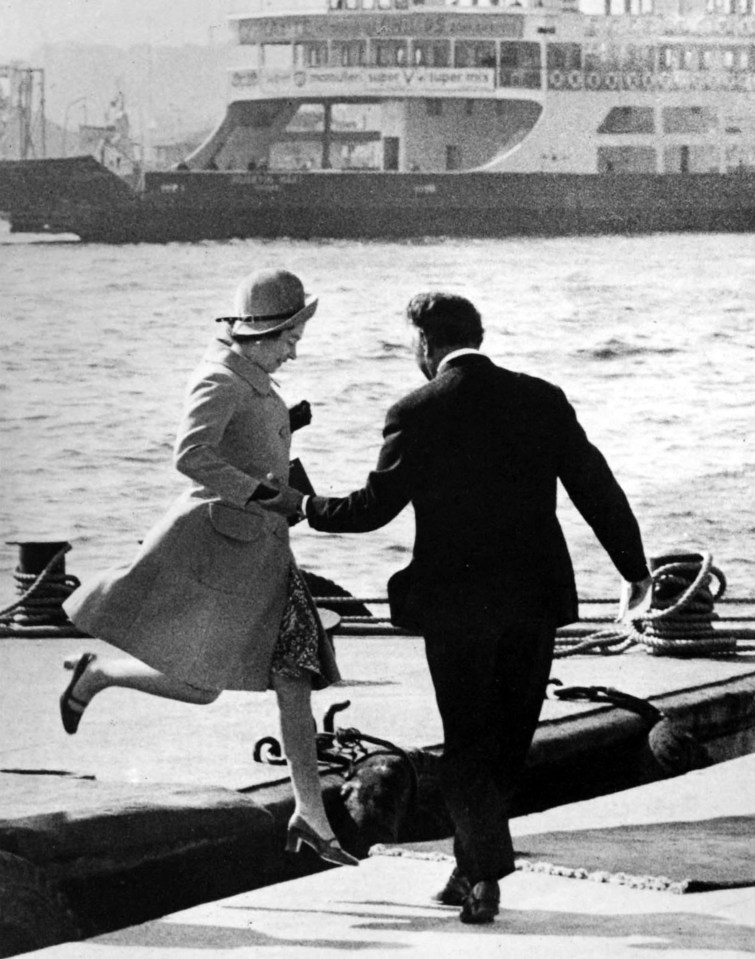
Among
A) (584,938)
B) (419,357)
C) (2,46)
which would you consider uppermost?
(2,46)

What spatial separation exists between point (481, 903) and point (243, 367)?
979 mm

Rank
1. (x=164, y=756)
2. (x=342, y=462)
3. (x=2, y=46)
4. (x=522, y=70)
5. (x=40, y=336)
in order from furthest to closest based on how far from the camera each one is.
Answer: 1. (x=522, y=70)
2. (x=342, y=462)
3. (x=40, y=336)
4. (x=2, y=46)
5. (x=164, y=756)

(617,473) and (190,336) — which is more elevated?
(190,336)

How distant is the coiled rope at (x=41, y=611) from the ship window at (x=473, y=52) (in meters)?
4.02

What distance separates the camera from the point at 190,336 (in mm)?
7828

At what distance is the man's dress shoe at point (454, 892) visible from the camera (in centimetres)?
333

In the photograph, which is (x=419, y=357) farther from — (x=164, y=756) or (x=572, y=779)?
(x=572, y=779)

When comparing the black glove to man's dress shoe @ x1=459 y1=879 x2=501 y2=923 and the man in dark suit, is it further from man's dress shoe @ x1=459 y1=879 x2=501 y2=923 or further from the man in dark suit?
man's dress shoe @ x1=459 y1=879 x2=501 y2=923

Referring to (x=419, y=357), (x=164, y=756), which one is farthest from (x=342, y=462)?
(x=419, y=357)

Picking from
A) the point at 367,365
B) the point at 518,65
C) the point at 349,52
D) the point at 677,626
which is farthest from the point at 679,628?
the point at 518,65

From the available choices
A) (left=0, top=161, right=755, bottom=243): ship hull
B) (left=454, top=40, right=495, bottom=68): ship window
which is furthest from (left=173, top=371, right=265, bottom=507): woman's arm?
(left=454, top=40, right=495, bottom=68): ship window

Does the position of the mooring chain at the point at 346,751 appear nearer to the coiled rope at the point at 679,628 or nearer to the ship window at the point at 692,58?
the coiled rope at the point at 679,628

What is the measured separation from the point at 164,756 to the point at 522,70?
21.8ft

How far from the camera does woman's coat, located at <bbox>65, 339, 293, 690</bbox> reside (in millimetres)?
3541
